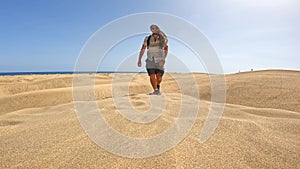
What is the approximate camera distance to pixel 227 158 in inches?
53.9

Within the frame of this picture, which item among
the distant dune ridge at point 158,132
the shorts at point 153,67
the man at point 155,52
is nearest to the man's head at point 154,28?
the man at point 155,52

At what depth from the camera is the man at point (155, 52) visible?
4.07 metres

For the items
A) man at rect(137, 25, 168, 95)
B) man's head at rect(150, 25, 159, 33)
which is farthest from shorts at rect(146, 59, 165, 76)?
man's head at rect(150, 25, 159, 33)

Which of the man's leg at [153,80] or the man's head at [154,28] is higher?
the man's head at [154,28]

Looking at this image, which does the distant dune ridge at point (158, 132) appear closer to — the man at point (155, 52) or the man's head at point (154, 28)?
the man at point (155, 52)

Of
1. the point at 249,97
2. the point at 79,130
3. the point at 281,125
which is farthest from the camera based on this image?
the point at 249,97

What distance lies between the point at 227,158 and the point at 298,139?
0.83 meters

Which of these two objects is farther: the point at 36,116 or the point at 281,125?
the point at 36,116

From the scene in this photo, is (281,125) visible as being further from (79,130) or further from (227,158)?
(79,130)

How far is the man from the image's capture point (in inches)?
160

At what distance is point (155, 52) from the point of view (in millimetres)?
4141

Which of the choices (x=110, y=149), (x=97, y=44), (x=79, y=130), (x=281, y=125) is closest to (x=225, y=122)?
(x=281, y=125)

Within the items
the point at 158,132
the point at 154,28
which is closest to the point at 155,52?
the point at 154,28

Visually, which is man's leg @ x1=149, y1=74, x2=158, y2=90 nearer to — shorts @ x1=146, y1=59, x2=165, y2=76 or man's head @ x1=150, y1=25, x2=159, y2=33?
shorts @ x1=146, y1=59, x2=165, y2=76
